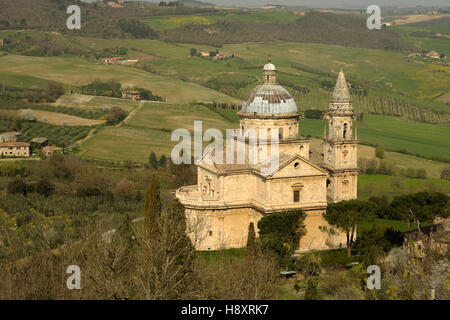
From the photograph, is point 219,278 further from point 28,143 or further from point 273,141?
point 28,143

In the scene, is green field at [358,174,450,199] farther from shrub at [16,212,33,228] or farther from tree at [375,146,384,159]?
shrub at [16,212,33,228]

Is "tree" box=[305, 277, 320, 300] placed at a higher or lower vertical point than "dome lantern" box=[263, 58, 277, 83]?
lower

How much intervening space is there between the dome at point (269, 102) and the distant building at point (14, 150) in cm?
4251

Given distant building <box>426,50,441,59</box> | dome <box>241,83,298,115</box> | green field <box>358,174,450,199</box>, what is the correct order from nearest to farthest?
1. dome <box>241,83,298,115</box>
2. green field <box>358,174,450,199</box>
3. distant building <box>426,50,441,59</box>

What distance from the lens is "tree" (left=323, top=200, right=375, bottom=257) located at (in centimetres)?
4844

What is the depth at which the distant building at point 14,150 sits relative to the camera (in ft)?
286

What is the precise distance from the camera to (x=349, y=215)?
4866 centimetres

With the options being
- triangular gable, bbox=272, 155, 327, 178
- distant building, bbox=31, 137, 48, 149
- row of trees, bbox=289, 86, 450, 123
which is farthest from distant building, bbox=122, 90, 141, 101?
triangular gable, bbox=272, 155, 327, 178

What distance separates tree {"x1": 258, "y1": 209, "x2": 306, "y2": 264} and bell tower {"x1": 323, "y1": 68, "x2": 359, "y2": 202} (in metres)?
6.31

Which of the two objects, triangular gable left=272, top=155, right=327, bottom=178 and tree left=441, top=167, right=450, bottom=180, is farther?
tree left=441, top=167, right=450, bottom=180

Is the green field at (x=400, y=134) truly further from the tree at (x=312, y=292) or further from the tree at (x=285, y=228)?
the tree at (x=312, y=292)

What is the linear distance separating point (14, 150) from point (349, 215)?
51.2 m

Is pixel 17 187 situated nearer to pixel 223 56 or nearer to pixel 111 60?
pixel 111 60
